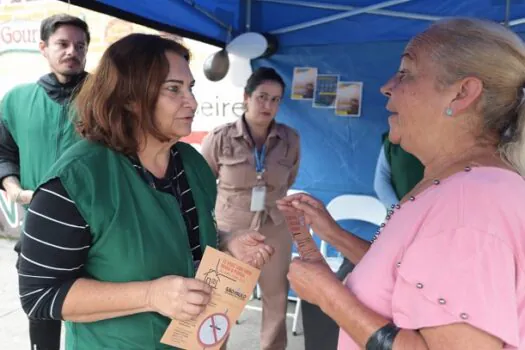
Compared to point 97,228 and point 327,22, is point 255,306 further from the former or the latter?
point 97,228

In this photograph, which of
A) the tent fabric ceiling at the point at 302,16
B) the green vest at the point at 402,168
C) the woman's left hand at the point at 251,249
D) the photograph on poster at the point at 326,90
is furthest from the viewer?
the photograph on poster at the point at 326,90

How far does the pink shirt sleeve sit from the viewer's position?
706 millimetres

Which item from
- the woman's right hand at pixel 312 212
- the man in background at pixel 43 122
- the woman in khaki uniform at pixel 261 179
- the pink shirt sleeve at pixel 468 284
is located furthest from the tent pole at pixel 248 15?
the pink shirt sleeve at pixel 468 284

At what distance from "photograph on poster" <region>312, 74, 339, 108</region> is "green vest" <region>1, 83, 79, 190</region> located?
1.95m

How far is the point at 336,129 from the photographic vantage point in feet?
11.1

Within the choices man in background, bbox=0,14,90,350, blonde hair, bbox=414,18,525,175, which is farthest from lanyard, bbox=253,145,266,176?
blonde hair, bbox=414,18,525,175

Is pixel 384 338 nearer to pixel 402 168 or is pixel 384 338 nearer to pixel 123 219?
pixel 123 219

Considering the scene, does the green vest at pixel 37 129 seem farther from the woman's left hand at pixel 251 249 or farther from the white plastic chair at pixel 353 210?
the white plastic chair at pixel 353 210

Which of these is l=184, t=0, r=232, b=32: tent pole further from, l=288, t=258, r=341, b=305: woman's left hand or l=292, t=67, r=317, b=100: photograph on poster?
l=288, t=258, r=341, b=305: woman's left hand

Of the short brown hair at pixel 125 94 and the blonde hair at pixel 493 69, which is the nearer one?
the blonde hair at pixel 493 69

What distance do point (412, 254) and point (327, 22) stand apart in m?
2.70

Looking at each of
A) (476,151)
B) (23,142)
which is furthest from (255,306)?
(476,151)

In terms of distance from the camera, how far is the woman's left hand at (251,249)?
4.23 ft

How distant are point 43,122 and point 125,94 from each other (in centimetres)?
111
